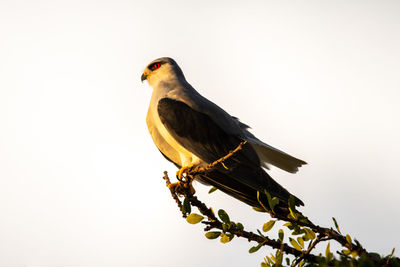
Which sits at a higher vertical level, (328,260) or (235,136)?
(235,136)

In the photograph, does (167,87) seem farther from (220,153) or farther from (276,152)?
(276,152)

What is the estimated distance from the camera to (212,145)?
5059 millimetres

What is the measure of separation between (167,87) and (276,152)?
172 centimetres

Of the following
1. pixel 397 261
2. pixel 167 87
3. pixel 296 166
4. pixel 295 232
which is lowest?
pixel 397 261

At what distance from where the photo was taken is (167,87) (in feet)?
19.3

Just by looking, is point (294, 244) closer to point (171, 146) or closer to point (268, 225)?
point (268, 225)

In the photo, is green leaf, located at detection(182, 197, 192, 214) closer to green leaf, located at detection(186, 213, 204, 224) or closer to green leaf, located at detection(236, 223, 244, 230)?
green leaf, located at detection(186, 213, 204, 224)

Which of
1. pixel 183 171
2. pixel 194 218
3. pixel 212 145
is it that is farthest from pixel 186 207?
pixel 212 145

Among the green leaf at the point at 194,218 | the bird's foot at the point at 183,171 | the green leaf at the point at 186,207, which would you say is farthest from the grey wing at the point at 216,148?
the green leaf at the point at 194,218

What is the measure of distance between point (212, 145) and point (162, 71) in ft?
5.98

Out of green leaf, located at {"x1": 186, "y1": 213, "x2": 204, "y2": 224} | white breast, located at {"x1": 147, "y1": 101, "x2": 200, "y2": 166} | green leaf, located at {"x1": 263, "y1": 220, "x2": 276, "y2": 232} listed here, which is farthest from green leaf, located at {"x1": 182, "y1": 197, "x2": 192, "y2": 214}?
white breast, located at {"x1": 147, "y1": 101, "x2": 200, "y2": 166}

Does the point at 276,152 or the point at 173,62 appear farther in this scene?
the point at 173,62

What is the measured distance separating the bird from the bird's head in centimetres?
64

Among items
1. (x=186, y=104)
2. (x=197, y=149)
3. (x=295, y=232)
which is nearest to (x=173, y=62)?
(x=186, y=104)
